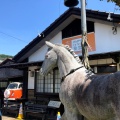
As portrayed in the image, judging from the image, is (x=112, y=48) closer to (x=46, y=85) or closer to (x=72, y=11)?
(x=72, y=11)

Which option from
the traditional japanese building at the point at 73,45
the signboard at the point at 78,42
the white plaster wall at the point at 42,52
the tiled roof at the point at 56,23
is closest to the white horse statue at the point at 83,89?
the traditional japanese building at the point at 73,45

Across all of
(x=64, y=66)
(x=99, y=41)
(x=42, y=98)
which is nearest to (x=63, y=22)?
(x=99, y=41)

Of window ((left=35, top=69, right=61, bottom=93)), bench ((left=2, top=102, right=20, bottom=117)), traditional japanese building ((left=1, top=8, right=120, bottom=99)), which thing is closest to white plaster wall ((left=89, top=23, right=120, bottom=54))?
traditional japanese building ((left=1, top=8, right=120, bottom=99))

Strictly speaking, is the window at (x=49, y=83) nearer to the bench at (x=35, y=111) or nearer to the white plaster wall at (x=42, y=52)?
the white plaster wall at (x=42, y=52)

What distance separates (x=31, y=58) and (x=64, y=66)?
1078 cm

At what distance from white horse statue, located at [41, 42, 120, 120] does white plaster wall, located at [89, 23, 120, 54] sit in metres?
6.40

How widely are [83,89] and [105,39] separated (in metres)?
7.62

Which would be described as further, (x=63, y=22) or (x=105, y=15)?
(x=63, y=22)

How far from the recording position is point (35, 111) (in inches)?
451

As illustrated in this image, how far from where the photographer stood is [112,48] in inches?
405

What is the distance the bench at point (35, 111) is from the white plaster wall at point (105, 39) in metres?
4.32

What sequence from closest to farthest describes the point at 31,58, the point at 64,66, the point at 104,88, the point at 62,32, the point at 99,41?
1. the point at 104,88
2. the point at 64,66
3. the point at 99,41
4. the point at 62,32
5. the point at 31,58

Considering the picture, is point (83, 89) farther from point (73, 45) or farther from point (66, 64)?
point (73, 45)

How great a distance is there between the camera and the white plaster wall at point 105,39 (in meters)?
10.2
